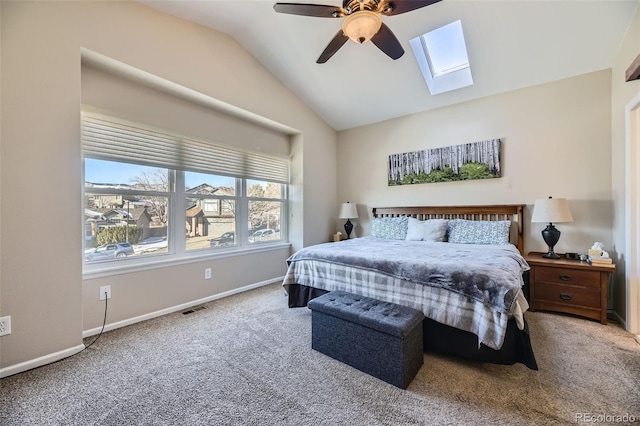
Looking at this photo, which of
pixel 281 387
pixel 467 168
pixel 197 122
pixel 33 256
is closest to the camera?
pixel 281 387

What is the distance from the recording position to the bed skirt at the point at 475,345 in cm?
186

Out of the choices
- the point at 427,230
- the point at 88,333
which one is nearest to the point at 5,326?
the point at 88,333

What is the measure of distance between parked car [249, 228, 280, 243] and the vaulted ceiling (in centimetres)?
231

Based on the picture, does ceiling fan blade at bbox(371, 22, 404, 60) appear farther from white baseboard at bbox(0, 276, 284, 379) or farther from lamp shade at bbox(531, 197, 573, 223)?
white baseboard at bbox(0, 276, 284, 379)

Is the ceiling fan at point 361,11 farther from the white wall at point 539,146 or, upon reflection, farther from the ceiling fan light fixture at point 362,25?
the white wall at point 539,146

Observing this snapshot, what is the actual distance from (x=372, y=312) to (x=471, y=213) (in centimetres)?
267

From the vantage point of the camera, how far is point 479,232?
11.2 ft

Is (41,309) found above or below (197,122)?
below

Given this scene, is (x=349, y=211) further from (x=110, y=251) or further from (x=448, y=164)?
(x=110, y=251)

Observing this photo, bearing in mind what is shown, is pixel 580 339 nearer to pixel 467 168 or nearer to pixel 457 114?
pixel 467 168

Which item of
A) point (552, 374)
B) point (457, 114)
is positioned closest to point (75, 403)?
point (552, 374)

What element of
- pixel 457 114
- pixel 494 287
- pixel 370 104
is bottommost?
pixel 494 287

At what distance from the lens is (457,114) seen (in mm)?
3939

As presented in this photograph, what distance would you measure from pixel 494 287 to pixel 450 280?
0.28m
